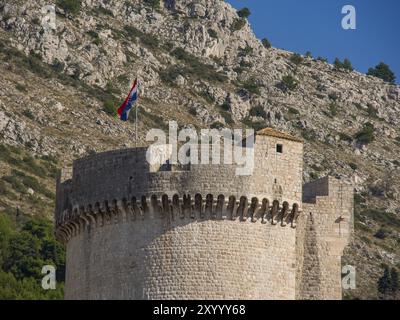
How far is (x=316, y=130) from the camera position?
443 ft

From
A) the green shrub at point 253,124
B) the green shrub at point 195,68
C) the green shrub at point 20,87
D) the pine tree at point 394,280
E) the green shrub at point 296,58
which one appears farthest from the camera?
the green shrub at point 296,58

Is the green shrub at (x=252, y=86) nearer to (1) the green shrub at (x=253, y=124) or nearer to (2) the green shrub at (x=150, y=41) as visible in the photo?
(1) the green shrub at (x=253, y=124)

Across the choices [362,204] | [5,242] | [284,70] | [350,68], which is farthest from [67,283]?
[350,68]

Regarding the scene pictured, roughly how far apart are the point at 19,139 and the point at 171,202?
69287mm

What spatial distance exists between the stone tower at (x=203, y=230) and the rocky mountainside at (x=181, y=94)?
5152 centimetres

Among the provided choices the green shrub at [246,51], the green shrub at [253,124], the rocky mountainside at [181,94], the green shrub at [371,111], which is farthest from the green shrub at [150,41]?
the green shrub at [371,111]

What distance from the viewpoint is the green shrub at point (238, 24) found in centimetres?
15106

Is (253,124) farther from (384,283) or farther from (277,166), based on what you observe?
(277,166)

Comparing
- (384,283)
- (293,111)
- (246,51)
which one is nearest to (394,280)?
(384,283)

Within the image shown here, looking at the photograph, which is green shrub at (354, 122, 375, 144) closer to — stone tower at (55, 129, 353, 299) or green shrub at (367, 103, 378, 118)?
green shrub at (367, 103, 378, 118)

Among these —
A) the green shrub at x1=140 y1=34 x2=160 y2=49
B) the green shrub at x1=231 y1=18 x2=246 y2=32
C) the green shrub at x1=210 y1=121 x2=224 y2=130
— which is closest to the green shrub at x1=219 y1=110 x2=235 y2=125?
the green shrub at x1=210 y1=121 x2=224 y2=130

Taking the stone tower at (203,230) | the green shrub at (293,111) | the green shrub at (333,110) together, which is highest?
the green shrub at (333,110)

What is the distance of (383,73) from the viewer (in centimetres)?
16625

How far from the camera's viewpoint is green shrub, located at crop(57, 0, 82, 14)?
141m
